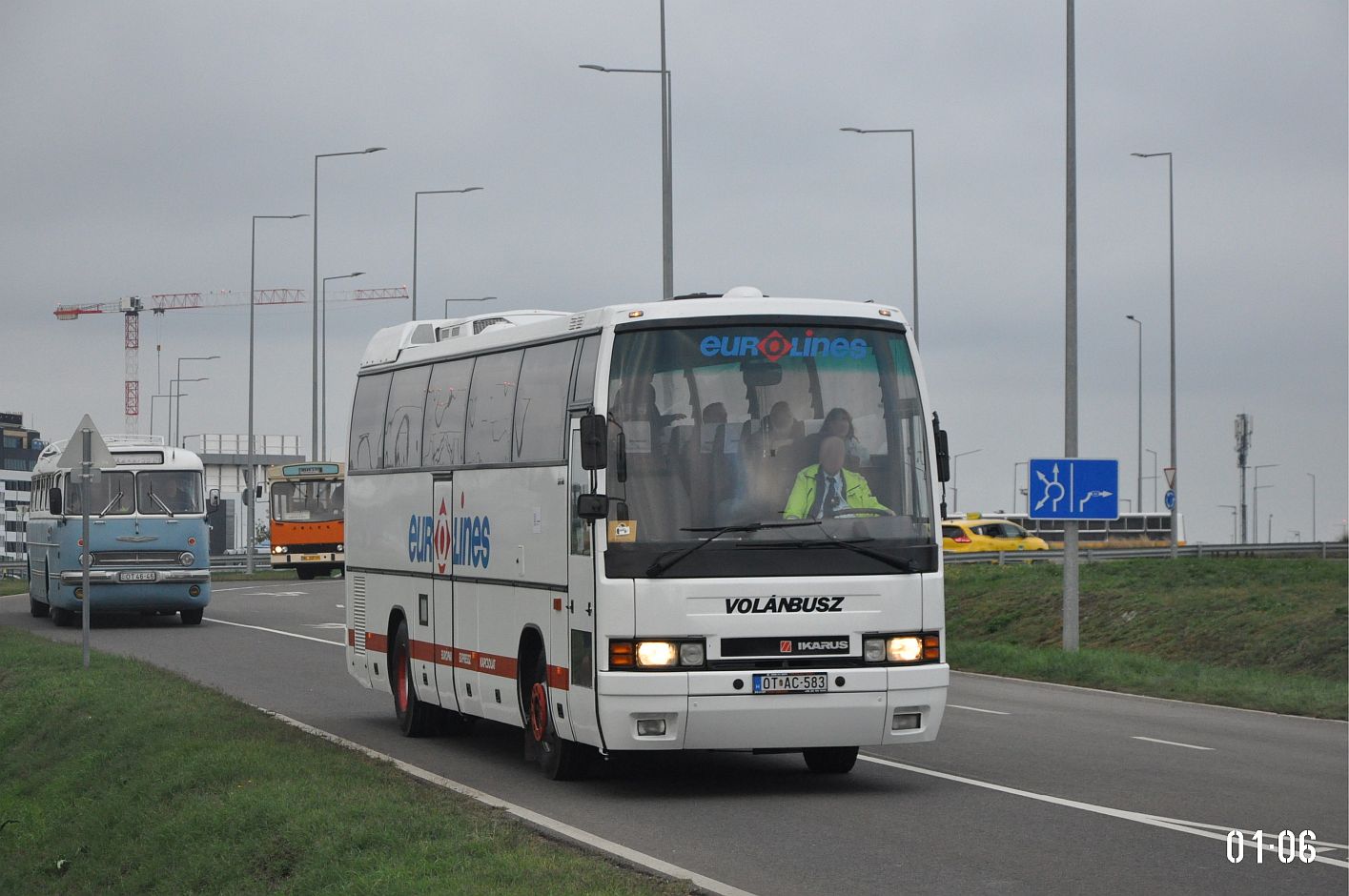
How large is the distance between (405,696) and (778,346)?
19.8 feet

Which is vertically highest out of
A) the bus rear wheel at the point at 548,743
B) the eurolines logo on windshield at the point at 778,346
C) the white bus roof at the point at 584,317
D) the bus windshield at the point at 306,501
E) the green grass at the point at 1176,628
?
the white bus roof at the point at 584,317

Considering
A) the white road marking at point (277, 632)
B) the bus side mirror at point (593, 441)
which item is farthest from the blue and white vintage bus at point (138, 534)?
the bus side mirror at point (593, 441)

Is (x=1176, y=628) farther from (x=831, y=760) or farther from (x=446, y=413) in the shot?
A: (x=831, y=760)

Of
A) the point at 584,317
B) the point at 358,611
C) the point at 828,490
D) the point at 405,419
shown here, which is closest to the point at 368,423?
the point at 405,419

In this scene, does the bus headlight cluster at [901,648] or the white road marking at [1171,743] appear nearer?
the bus headlight cluster at [901,648]

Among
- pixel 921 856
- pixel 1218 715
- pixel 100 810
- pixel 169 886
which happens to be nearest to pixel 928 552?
pixel 921 856

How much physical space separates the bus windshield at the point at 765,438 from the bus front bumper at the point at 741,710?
887mm

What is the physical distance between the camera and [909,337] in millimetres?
13891

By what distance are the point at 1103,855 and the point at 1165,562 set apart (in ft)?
123

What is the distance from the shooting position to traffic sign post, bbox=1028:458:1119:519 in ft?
93.7

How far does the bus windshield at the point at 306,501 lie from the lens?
57.9 m

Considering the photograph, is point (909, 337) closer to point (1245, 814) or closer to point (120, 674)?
point (1245, 814)

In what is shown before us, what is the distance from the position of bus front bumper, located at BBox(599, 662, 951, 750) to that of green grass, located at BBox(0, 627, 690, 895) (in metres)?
1.15
